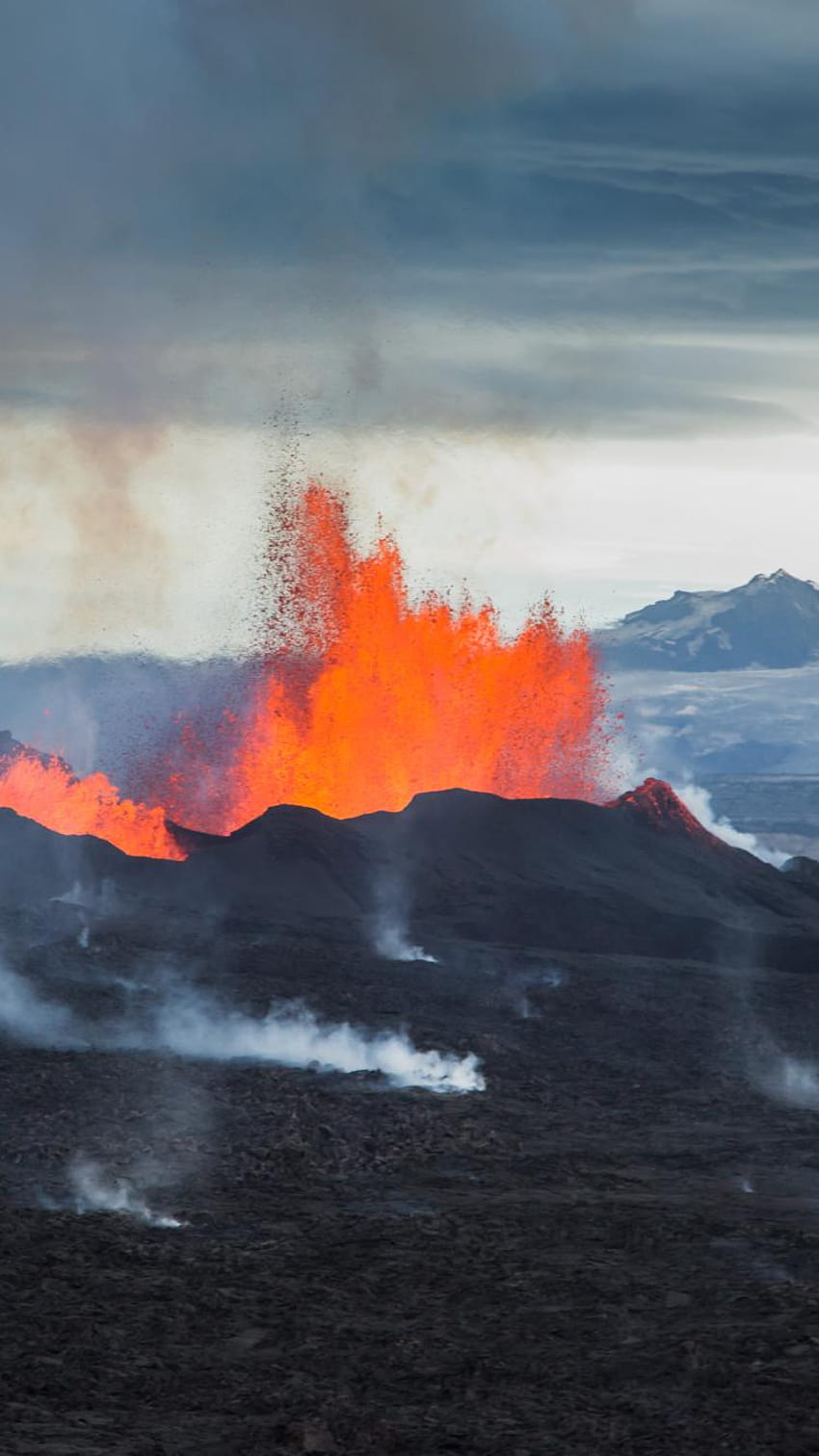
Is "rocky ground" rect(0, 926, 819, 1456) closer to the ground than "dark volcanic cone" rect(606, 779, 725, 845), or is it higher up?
closer to the ground

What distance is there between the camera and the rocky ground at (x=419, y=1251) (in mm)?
22828

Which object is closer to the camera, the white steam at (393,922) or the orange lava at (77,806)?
the white steam at (393,922)

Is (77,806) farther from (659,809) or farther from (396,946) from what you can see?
(396,946)

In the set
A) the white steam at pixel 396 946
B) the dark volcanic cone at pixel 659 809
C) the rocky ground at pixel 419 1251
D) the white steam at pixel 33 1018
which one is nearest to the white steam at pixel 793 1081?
the rocky ground at pixel 419 1251

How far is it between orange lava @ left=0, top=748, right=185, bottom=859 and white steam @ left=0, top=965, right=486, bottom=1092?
36.9m

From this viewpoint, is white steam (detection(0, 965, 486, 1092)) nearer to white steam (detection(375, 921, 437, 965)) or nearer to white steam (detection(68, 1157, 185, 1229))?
white steam (detection(68, 1157, 185, 1229))

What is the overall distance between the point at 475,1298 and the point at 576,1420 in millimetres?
5660

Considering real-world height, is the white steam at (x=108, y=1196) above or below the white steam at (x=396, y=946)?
below

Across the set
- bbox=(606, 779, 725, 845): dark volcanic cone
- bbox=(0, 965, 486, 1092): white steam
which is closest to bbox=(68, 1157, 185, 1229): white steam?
bbox=(0, 965, 486, 1092): white steam

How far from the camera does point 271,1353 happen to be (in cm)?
2528

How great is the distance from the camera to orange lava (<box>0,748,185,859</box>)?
91.7 m

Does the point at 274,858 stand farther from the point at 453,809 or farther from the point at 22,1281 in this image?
the point at 22,1281

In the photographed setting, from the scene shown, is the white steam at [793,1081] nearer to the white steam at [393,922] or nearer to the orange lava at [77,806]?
the white steam at [393,922]

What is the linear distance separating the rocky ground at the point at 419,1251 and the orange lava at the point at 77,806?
3587 cm
